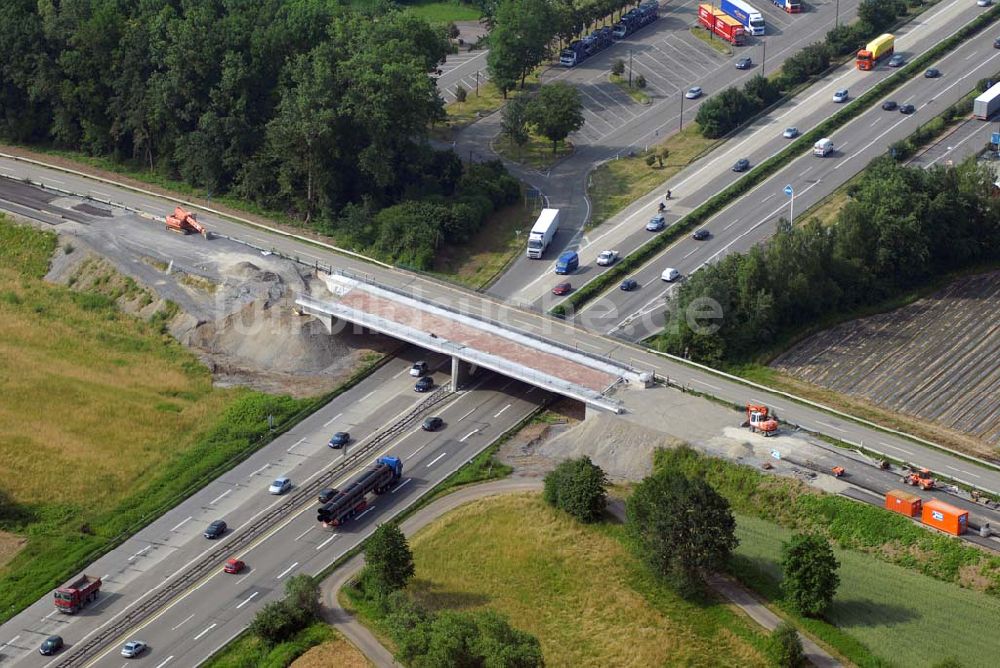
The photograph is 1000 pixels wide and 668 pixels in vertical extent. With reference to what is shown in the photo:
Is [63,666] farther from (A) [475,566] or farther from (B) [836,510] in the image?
(B) [836,510]

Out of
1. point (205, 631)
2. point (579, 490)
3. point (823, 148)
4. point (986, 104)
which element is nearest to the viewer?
point (205, 631)

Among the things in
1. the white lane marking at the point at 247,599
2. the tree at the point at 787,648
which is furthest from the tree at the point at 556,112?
the tree at the point at 787,648

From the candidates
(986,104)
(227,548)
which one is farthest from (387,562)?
(986,104)

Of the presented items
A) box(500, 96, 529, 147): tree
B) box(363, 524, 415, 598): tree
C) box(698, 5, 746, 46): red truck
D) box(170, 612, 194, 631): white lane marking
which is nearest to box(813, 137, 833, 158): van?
box(500, 96, 529, 147): tree

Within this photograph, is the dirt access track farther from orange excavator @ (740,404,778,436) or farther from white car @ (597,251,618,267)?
white car @ (597,251,618,267)

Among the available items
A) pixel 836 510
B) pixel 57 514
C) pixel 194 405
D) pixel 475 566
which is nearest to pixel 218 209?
pixel 194 405

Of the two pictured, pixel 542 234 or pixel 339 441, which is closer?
pixel 339 441

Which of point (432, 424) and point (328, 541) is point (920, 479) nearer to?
point (432, 424)

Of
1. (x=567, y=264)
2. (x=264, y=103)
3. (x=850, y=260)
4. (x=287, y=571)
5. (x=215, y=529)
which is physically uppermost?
(x=264, y=103)
